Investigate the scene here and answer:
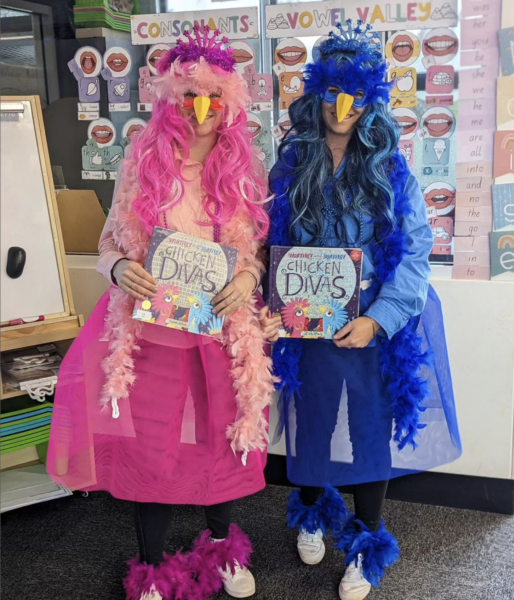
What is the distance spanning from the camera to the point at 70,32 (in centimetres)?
237

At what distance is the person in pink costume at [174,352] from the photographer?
154 centimetres

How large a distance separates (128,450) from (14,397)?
92cm

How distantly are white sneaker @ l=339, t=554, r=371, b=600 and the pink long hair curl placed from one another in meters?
1.01

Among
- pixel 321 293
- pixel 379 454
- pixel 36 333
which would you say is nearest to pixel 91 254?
pixel 36 333

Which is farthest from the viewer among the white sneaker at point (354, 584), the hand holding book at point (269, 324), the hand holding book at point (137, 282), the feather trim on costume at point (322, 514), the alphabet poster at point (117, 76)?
the alphabet poster at point (117, 76)

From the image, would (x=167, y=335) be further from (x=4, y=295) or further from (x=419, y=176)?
(x=419, y=176)

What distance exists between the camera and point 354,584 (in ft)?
5.72

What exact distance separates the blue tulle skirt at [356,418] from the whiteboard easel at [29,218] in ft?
2.93

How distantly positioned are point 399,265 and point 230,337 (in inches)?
18.0

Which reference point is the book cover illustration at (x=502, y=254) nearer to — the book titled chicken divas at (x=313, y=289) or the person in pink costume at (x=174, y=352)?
the book titled chicken divas at (x=313, y=289)

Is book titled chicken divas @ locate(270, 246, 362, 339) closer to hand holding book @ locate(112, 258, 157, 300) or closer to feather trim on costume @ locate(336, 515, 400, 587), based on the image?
hand holding book @ locate(112, 258, 157, 300)

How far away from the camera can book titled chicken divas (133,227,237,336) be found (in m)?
1.49

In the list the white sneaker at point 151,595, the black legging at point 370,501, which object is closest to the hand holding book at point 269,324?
the black legging at point 370,501

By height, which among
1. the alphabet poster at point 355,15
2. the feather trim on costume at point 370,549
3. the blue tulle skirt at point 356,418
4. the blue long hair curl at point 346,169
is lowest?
the feather trim on costume at point 370,549
